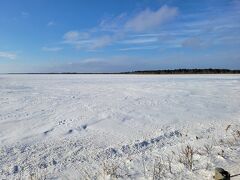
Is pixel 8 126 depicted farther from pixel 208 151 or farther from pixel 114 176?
pixel 208 151

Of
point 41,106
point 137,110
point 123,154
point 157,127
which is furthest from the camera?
point 41,106

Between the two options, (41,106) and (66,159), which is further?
(41,106)

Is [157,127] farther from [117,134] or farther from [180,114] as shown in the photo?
[180,114]

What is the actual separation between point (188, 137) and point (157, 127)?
112 cm

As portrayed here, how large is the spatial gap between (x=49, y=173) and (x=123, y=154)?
1297 millimetres

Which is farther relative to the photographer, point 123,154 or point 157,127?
point 157,127

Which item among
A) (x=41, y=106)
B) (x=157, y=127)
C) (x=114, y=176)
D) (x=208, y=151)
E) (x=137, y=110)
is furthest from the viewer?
(x=41, y=106)

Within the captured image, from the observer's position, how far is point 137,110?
30.6 feet

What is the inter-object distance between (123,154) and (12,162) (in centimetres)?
175

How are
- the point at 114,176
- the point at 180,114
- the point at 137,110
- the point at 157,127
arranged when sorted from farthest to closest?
the point at 137,110 < the point at 180,114 < the point at 157,127 < the point at 114,176

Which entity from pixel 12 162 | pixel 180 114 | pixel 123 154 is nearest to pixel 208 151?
pixel 123 154

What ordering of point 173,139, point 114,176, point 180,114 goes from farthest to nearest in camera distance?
point 180,114 < point 173,139 < point 114,176

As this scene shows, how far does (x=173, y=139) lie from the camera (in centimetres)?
599

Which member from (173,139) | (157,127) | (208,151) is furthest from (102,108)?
(208,151)
